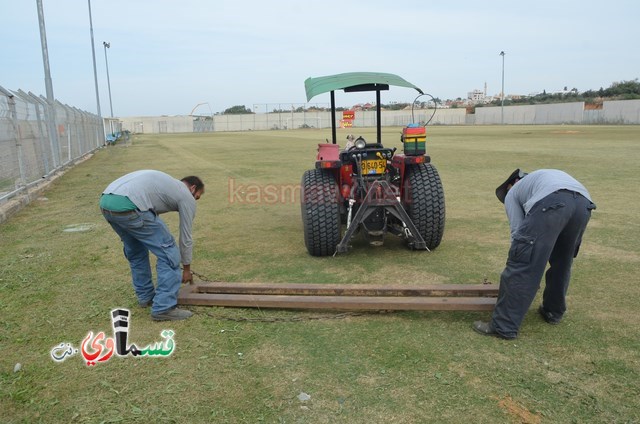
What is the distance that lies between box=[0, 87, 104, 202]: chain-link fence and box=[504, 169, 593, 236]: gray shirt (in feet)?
28.6

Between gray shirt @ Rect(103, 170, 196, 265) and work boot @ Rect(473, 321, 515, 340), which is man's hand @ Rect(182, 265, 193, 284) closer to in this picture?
gray shirt @ Rect(103, 170, 196, 265)

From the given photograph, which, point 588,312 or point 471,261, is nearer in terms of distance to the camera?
point 588,312

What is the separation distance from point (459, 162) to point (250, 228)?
33.7ft

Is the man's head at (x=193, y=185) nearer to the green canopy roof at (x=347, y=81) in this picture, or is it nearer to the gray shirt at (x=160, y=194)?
the gray shirt at (x=160, y=194)

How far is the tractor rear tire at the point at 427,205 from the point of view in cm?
573

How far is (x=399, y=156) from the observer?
19.7ft

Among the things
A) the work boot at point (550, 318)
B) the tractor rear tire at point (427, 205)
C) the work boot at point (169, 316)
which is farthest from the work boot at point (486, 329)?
the work boot at point (169, 316)

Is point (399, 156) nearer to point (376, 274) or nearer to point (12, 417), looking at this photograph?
point (376, 274)

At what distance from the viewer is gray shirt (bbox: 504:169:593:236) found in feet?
11.7

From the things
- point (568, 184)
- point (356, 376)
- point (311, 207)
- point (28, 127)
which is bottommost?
point (356, 376)

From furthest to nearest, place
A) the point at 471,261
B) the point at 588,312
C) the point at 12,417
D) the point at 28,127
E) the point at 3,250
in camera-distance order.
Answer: the point at 28,127 < the point at 3,250 < the point at 471,261 < the point at 588,312 < the point at 12,417

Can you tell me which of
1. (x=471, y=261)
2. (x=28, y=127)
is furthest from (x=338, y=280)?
(x=28, y=127)

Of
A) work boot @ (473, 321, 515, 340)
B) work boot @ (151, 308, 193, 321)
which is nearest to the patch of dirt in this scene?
work boot @ (473, 321, 515, 340)

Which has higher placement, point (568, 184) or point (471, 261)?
point (568, 184)
